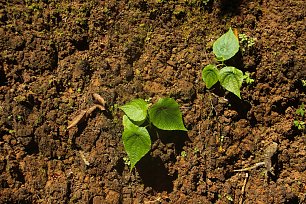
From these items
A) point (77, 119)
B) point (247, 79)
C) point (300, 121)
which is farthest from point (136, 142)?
point (300, 121)

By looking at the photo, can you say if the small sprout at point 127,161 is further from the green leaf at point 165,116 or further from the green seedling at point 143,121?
the green leaf at point 165,116

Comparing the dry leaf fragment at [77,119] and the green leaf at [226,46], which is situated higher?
the green leaf at [226,46]

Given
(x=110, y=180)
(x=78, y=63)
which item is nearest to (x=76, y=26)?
(x=78, y=63)

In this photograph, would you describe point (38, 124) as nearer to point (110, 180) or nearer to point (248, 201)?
point (110, 180)

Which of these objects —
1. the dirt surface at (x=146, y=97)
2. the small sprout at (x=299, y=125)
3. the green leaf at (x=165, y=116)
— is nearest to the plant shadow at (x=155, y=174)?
the dirt surface at (x=146, y=97)

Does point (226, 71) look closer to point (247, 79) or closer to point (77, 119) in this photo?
point (247, 79)

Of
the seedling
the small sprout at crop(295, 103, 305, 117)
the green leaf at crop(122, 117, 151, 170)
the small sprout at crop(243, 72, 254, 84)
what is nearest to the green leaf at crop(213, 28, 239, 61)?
the seedling
